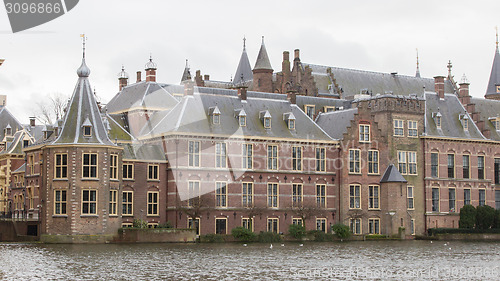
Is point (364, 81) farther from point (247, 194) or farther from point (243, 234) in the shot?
point (243, 234)

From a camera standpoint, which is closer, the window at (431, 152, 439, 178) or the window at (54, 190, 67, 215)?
the window at (54, 190, 67, 215)

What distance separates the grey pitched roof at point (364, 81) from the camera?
88.7 metres

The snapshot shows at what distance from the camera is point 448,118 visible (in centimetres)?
8288

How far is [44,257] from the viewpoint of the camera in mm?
45156

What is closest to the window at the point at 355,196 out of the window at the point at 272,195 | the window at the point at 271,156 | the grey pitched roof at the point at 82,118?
the window at the point at 272,195

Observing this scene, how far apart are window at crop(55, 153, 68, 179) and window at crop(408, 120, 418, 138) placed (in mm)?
32310

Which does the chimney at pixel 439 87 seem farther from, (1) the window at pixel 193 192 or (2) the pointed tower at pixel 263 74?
(1) the window at pixel 193 192

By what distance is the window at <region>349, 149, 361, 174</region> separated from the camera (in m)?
75.7

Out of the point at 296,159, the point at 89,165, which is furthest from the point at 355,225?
the point at 89,165

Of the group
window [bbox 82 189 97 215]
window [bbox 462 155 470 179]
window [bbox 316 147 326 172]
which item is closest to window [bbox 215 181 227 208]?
window [bbox 316 147 326 172]

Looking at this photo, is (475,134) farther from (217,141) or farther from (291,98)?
(217,141)

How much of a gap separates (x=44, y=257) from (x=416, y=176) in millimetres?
42742

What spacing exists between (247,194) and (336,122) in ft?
39.5

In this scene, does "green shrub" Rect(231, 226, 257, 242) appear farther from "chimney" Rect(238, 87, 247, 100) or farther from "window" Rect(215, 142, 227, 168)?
"chimney" Rect(238, 87, 247, 100)
